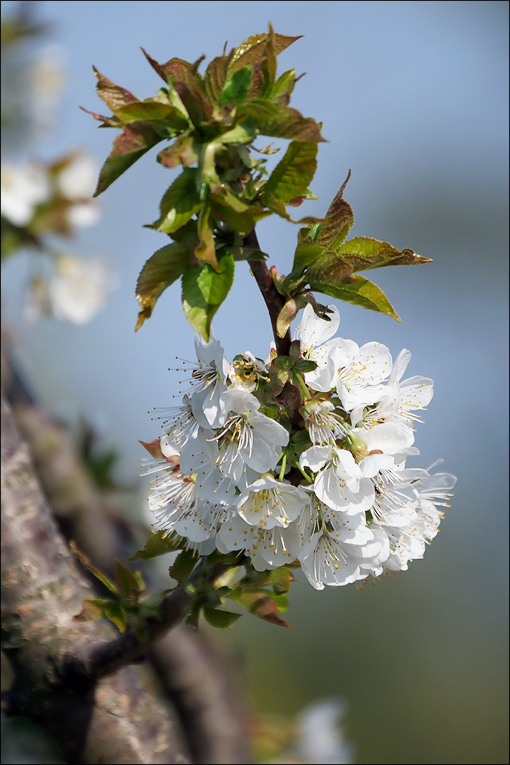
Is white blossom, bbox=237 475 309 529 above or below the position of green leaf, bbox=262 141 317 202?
below

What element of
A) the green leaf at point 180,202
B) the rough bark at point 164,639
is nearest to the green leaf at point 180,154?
the green leaf at point 180,202

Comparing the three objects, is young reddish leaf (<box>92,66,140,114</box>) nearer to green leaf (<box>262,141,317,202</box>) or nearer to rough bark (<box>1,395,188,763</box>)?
green leaf (<box>262,141,317,202</box>)

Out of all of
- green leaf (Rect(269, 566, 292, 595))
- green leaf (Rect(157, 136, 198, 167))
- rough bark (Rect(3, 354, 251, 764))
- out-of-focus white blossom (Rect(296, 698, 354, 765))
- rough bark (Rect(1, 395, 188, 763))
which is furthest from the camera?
out-of-focus white blossom (Rect(296, 698, 354, 765))

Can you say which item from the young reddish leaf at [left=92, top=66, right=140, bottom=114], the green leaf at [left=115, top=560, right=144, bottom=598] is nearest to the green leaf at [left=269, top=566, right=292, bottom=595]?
the green leaf at [left=115, top=560, right=144, bottom=598]

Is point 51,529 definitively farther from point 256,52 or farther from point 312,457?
point 256,52

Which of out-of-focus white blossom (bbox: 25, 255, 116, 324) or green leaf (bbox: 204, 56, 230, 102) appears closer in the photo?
green leaf (bbox: 204, 56, 230, 102)

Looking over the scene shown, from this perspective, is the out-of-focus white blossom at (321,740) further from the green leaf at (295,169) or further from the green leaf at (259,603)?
the green leaf at (295,169)

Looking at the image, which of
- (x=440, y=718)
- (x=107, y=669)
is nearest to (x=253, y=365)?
(x=107, y=669)

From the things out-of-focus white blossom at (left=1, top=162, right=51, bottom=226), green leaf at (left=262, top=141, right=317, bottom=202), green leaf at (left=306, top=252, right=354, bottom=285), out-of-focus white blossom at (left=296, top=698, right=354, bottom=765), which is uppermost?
out-of-focus white blossom at (left=1, top=162, right=51, bottom=226)

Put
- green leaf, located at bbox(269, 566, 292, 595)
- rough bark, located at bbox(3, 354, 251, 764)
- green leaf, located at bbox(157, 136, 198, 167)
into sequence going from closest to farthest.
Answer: green leaf, located at bbox(157, 136, 198, 167)
green leaf, located at bbox(269, 566, 292, 595)
rough bark, located at bbox(3, 354, 251, 764)
